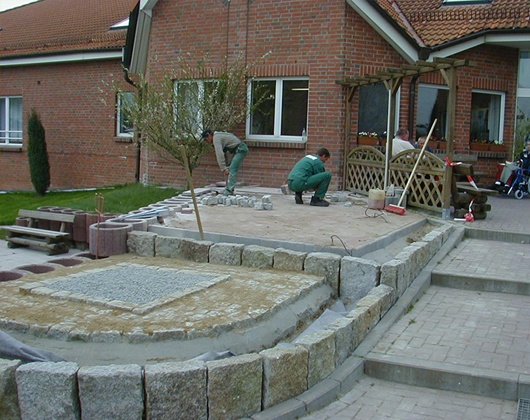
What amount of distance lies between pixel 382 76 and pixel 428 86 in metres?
3.72

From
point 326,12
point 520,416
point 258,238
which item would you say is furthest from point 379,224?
point 326,12

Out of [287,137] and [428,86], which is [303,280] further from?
[428,86]

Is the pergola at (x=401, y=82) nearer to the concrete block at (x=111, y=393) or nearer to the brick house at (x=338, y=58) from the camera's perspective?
the brick house at (x=338, y=58)

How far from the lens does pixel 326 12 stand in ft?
47.1

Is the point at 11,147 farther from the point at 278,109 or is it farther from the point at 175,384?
the point at 175,384

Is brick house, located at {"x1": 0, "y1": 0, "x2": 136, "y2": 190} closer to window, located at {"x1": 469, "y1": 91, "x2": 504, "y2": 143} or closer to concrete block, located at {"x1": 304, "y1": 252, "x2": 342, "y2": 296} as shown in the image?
window, located at {"x1": 469, "y1": 91, "x2": 504, "y2": 143}

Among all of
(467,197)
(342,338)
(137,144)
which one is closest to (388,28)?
(467,197)

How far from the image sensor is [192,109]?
1473cm

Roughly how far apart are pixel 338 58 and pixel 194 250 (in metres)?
7.35

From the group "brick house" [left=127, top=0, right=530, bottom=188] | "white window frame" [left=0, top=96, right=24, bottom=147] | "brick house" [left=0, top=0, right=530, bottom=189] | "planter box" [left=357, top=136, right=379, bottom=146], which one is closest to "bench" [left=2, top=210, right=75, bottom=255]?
Answer: "brick house" [left=0, top=0, right=530, bottom=189]

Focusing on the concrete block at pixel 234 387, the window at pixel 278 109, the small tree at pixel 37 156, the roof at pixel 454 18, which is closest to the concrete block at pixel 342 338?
the concrete block at pixel 234 387

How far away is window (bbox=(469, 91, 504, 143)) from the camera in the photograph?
54.1ft

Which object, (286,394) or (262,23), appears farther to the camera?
(262,23)

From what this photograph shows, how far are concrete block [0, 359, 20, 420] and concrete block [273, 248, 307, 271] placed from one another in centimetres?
375
